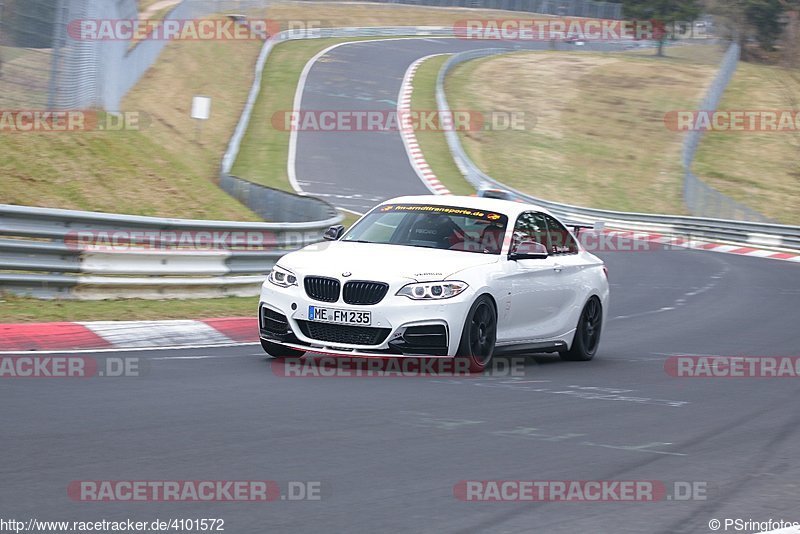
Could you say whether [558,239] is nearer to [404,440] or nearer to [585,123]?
[404,440]

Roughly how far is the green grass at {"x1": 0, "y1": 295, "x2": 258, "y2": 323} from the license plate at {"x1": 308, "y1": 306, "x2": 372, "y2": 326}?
11.0ft

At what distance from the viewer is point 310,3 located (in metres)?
81.2

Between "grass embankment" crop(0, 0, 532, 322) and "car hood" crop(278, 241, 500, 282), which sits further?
"grass embankment" crop(0, 0, 532, 322)

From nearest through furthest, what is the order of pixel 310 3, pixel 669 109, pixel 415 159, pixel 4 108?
pixel 4 108 < pixel 415 159 < pixel 669 109 < pixel 310 3

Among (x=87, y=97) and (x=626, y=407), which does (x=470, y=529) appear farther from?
(x=87, y=97)

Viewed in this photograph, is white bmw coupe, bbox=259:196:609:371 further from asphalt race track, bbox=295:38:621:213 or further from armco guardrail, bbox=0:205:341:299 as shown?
asphalt race track, bbox=295:38:621:213

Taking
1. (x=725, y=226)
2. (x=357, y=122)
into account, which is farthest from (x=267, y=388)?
(x=357, y=122)

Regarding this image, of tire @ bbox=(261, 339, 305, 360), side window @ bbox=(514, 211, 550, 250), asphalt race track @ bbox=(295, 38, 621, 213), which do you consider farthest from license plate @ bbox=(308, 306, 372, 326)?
asphalt race track @ bbox=(295, 38, 621, 213)

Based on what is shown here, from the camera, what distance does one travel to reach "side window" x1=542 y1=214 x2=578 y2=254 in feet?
39.6

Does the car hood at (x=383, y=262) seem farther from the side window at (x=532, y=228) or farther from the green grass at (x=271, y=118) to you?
the green grass at (x=271, y=118)

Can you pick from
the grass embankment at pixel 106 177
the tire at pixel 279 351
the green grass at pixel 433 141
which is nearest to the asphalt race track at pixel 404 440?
the tire at pixel 279 351

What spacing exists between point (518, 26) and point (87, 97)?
6519 centimetres

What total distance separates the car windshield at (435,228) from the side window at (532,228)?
22 cm

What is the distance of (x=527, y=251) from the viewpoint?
36.3 feet
